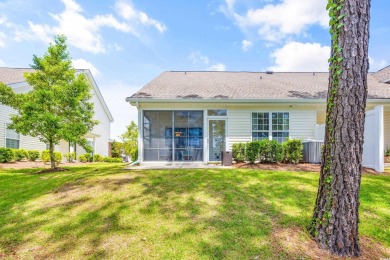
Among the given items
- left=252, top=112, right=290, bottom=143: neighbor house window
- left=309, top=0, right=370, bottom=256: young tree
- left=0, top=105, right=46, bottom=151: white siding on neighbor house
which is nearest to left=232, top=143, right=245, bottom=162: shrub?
left=252, top=112, right=290, bottom=143: neighbor house window

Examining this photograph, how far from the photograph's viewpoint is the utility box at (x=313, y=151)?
29.7ft

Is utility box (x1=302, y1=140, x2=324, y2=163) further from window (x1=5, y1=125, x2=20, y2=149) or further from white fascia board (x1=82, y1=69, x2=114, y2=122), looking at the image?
white fascia board (x1=82, y1=69, x2=114, y2=122)

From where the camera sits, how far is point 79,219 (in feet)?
12.3

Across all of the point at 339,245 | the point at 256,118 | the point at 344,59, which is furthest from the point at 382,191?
the point at 256,118

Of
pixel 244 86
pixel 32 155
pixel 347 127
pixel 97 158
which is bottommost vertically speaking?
pixel 97 158

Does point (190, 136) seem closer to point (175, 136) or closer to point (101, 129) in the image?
point (175, 136)

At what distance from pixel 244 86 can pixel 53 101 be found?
29.6 feet

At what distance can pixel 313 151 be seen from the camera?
9.13 metres

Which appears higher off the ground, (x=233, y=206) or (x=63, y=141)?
(x=63, y=141)

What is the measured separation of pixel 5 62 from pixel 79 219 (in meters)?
20.2

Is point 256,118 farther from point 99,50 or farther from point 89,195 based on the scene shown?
point 99,50

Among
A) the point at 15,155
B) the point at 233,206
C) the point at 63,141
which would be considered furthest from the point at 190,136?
the point at 63,141

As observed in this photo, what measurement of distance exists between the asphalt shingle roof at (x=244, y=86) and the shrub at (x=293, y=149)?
2354mm

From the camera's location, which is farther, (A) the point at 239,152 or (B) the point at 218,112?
(B) the point at 218,112
